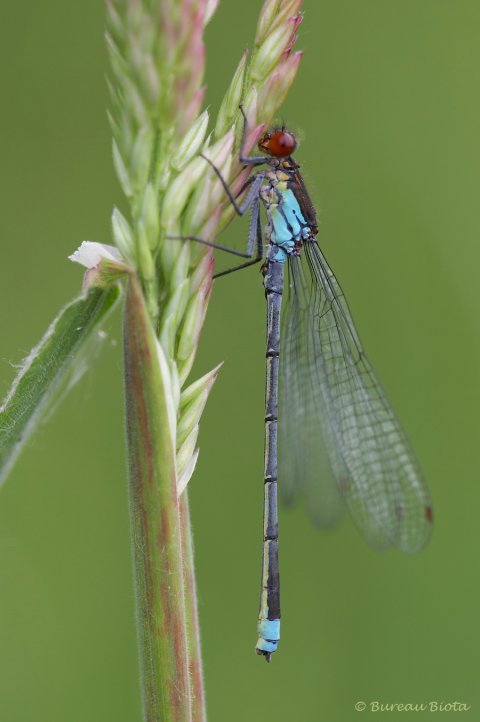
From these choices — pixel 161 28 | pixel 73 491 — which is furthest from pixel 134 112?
pixel 73 491

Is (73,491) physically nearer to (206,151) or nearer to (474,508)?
(474,508)

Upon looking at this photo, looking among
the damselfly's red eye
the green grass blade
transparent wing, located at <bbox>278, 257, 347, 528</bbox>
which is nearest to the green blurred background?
the damselfly's red eye

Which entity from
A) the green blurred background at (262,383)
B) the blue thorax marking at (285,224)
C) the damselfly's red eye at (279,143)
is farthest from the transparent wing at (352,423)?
the damselfly's red eye at (279,143)

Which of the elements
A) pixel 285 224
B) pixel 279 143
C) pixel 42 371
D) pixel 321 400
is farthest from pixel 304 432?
pixel 42 371

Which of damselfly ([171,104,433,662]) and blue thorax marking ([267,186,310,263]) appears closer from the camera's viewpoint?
damselfly ([171,104,433,662])

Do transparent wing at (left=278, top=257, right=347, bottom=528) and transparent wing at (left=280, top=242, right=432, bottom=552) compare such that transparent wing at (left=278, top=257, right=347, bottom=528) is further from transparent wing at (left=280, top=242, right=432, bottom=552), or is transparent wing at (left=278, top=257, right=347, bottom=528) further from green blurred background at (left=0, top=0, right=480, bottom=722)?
green blurred background at (left=0, top=0, right=480, bottom=722)

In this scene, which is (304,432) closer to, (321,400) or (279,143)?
(321,400)
